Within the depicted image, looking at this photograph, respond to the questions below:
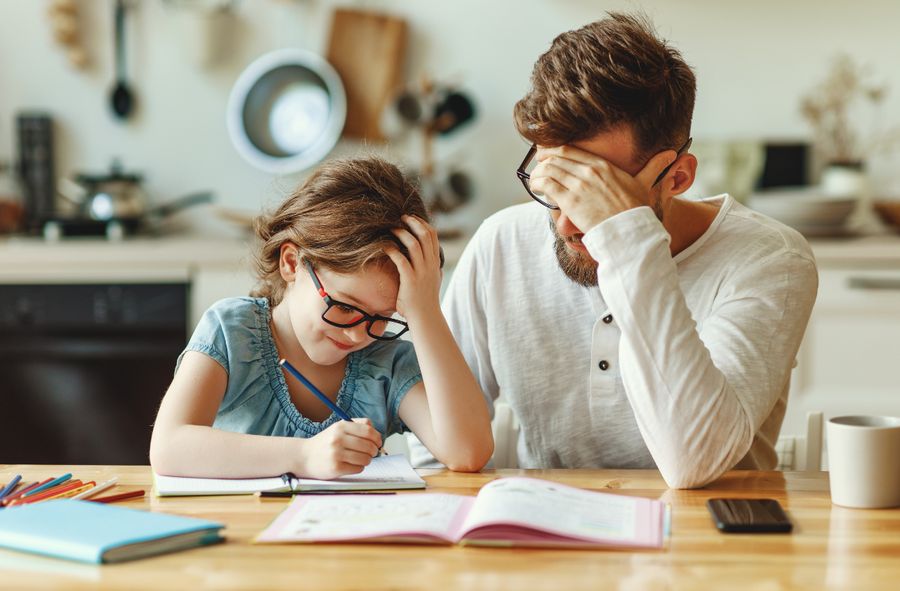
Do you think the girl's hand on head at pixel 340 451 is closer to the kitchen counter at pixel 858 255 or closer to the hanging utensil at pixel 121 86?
the kitchen counter at pixel 858 255

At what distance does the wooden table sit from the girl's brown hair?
444 mm

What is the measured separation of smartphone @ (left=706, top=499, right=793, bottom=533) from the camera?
1.17 m

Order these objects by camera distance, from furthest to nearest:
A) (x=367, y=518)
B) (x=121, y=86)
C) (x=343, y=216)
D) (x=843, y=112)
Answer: (x=121, y=86)
(x=843, y=112)
(x=343, y=216)
(x=367, y=518)

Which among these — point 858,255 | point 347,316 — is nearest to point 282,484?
point 347,316

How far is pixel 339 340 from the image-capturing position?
5.14ft

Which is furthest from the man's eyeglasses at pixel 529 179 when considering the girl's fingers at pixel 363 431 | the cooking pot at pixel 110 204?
the cooking pot at pixel 110 204

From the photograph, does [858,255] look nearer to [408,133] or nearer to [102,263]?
[408,133]

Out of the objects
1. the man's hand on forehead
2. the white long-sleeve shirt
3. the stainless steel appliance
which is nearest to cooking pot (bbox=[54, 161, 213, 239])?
the stainless steel appliance

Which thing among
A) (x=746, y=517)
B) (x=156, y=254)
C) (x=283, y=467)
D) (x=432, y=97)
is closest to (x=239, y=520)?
(x=283, y=467)

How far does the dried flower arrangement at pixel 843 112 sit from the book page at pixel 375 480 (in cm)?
251

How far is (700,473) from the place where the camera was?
4.51 feet

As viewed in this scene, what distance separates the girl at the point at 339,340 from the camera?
153 centimetres

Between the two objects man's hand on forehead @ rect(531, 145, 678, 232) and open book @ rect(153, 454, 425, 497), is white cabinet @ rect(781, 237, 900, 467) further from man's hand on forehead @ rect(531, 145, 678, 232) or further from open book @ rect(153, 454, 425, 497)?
open book @ rect(153, 454, 425, 497)

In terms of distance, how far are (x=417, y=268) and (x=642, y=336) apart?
1.14 ft
